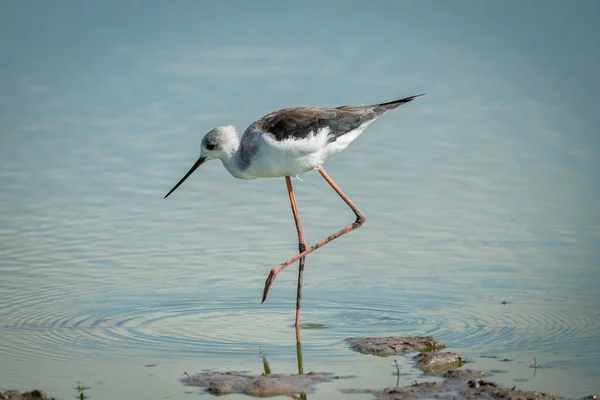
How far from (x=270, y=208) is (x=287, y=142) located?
3.54m

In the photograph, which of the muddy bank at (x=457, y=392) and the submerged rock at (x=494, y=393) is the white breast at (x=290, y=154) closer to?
the muddy bank at (x=457, y=392)

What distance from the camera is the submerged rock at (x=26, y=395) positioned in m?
6.21

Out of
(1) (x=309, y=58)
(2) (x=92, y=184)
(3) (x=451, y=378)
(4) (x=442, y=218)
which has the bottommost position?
(3) (x=451, y=378)

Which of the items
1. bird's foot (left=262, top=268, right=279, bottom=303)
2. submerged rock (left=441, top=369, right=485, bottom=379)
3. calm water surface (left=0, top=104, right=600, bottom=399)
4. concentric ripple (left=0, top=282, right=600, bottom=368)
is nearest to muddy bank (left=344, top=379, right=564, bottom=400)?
submerged rock (left=441, top=369, right=485, bottom=379)

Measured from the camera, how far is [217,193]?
1251 cm

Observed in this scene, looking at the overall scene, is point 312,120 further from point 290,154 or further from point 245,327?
point 245,327

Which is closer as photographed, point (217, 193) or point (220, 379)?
point (220, 379)

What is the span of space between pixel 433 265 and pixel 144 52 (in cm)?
984

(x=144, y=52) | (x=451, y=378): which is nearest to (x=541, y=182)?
(x=451, y=378)

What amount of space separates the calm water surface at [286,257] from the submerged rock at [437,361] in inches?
5.0

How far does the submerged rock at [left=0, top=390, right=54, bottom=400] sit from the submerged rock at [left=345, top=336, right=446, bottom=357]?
2.34m

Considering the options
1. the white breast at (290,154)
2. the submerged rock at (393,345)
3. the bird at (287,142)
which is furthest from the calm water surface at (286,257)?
the white breast at (290,154)

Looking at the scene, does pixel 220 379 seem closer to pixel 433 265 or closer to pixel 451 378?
pixel 451 378

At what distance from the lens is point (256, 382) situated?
6504mm
